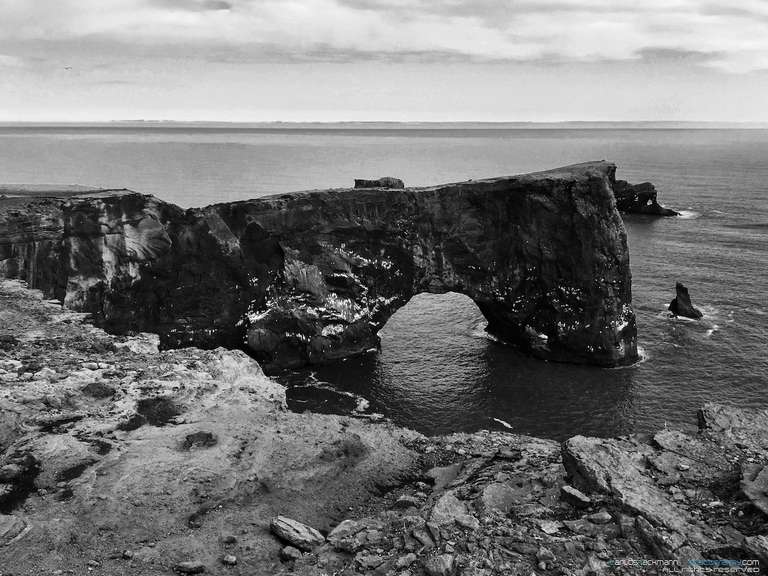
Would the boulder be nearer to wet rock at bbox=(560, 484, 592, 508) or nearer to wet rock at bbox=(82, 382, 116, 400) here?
wet rock at bbox=(82, 382, 116, 400)

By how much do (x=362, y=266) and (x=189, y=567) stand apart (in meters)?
37.6

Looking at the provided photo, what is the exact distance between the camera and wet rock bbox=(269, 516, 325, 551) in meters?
21.0

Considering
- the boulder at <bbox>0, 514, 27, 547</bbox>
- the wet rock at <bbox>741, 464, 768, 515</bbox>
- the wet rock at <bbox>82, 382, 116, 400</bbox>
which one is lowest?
the boulder at <bbox>0, 514, 27, 547</bbox>

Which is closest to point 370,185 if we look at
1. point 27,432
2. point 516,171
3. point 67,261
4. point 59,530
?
point 67,261

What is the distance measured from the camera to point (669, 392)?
4544cm

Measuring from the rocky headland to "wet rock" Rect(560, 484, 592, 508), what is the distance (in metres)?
0.07

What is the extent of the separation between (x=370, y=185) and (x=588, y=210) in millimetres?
20960

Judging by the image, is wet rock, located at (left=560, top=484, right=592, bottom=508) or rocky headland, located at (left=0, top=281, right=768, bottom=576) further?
wet rock, located at (left=560, top=484, right=592, bottom=508)

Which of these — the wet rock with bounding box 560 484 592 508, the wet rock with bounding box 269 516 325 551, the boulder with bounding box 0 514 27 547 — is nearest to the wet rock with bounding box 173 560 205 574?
the wet rock with bounding box 269 516 325 551

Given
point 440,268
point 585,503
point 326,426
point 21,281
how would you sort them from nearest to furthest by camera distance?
point 585,503 < point 326,426 < point 21,281 < point 440,268

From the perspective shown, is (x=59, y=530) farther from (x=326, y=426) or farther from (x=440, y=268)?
(x=440, y=268)

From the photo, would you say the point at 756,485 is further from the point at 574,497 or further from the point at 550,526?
the point at 550,526

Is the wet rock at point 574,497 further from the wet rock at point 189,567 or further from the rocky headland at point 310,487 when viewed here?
the wet rock at point 189,567

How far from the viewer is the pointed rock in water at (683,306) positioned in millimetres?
59056
